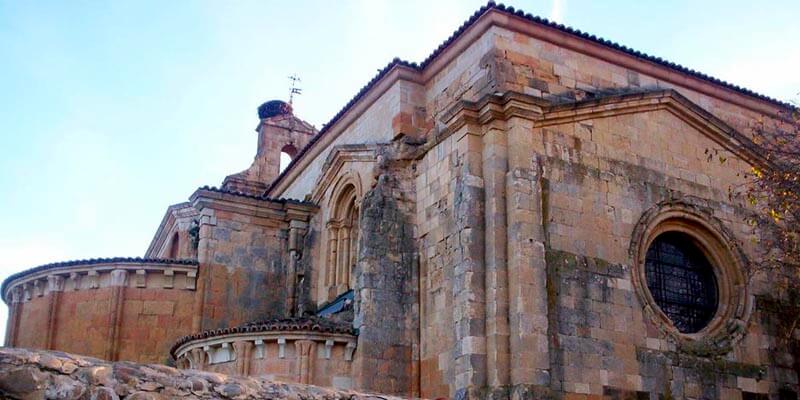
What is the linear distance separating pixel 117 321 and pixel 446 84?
7.85 metres

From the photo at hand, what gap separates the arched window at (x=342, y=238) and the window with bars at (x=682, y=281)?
5.83m

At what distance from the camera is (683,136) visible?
51.5ft

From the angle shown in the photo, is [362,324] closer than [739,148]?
A: Yes

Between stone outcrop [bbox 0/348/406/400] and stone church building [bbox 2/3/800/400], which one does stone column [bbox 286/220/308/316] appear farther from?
stone outcrop [bbox 0/348/406/400]

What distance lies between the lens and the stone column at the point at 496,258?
40.6 feet

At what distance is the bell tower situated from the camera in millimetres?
24969

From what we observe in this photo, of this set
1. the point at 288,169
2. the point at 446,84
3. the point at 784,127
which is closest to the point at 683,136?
the point at 784,127

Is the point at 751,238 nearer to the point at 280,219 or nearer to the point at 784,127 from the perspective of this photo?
the point at 784,127

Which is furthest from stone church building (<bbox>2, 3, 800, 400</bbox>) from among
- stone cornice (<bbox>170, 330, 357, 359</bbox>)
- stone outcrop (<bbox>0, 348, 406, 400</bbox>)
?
stone outcrop (<bbox>0, 348, 406, 400</bbox>)

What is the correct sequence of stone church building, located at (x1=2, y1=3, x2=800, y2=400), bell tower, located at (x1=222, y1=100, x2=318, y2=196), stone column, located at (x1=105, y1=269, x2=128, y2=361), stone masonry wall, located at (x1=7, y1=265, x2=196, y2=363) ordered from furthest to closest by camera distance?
bell tower, located at (x1=222, y1=100, x2=318, y2=196)
stone masonry wall, located at (x1=7, y1=265, x2=196, y2=363)
stone column, located at (x1=105, y1=269, x2=128, y2=361)
stone church building, located at (x1=2, y1=3, x2=800, y2=400)

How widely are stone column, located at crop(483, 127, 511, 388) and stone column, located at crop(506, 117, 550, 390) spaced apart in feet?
0.30

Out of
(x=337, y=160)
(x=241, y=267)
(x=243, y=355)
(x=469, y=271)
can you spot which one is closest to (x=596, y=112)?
(x=469, y=271)

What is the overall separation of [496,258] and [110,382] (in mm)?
8011

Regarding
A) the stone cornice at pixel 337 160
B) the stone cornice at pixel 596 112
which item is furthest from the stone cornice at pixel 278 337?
the stone cornice at pixel 337 160
